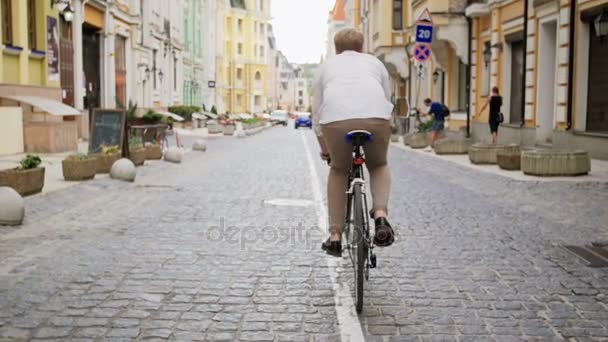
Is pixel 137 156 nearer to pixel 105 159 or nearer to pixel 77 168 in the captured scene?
pixel 105 159

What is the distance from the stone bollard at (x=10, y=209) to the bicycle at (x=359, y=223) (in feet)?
16.0

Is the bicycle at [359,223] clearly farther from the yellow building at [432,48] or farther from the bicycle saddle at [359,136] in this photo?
the yellow building at [432,48]

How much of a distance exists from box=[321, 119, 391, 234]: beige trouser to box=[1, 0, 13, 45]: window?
17677mm

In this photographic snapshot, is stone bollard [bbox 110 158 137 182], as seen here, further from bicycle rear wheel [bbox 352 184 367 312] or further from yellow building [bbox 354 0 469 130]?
yellow building [bbox 354 0 469 130]

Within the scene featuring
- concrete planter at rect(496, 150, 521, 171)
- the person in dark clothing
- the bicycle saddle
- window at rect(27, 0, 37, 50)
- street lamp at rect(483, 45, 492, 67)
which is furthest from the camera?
street lamp at rect(483, 45, 492, 67)

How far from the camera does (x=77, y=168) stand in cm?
1416

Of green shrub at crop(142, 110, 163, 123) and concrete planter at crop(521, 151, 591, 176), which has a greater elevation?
green shrub at crop(142, 110, 163, 123)

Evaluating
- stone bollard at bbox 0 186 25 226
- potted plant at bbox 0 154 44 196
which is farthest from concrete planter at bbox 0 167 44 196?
stone bollard at bbox 0 186 25 226

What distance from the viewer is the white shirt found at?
17.8 ft

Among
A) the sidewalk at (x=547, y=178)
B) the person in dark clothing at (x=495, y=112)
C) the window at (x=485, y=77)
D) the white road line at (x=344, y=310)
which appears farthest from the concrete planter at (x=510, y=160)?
the window at (x=485, y=77)

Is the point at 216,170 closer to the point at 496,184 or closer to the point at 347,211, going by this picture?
the point at 496,184

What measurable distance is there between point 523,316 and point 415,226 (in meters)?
4.03

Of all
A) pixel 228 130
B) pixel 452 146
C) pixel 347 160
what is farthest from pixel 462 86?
pixel 347 160

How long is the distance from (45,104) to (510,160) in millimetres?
12417
